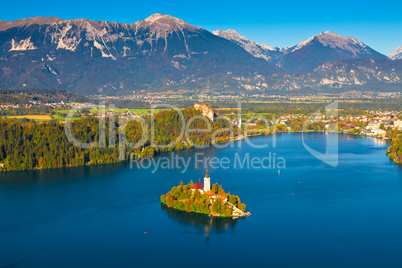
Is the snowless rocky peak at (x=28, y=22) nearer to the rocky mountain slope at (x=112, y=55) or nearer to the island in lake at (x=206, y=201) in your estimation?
the rocky mountain slope at (x=112, y=55)

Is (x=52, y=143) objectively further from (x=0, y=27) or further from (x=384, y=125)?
(x=0, y=27)

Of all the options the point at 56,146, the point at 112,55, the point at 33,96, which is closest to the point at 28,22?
the point at 112,55

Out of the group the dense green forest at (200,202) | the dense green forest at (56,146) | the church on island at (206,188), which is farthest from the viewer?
the dense green forest at (56,146)

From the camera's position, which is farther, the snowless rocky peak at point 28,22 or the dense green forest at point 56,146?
the snowless rocky peak at point 28,22

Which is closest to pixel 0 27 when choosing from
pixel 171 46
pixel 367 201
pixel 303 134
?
pixel 171 46

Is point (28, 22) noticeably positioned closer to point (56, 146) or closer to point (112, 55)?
point (112, 55)

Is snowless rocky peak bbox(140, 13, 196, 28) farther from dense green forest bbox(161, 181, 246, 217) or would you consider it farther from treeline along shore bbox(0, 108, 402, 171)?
dense green forest bbox(161, 181, 246, 217)

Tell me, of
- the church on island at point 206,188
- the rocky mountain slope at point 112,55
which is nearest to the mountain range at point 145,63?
the rocky mountain slope at point 112,55
